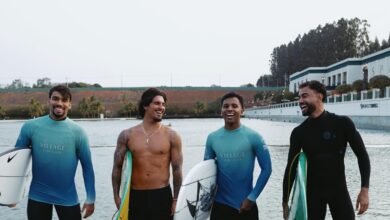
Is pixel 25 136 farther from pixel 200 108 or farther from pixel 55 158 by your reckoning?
pixel 200 108

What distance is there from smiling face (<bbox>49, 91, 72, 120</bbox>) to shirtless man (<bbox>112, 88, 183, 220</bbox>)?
2.13 ft

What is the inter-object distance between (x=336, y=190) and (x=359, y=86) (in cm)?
4957

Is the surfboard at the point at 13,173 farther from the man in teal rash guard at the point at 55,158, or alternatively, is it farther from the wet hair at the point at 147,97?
the wet hair at the point at 147,97

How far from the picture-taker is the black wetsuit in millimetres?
4473

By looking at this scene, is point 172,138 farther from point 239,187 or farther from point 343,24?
point 343,24

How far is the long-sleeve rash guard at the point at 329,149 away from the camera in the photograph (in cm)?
448

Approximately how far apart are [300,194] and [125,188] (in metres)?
1.69

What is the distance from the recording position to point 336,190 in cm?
450

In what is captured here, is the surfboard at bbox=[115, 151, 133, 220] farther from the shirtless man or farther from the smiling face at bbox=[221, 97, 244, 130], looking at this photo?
the smiling face at bbox=[221, 97, 244, 130]

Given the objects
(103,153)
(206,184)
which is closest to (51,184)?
(206,184)

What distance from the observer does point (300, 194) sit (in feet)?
14.1

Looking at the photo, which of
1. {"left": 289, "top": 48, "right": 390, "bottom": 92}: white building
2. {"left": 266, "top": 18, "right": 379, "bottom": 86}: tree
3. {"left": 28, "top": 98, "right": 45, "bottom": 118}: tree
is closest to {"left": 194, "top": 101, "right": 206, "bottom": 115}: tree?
{"left": 266, "top": 18, "right": 379, "bottom": 86}: tree

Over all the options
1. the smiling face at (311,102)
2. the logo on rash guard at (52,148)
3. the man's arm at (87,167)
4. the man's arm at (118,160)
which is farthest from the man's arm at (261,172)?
the logo on rash guard at (52,148)

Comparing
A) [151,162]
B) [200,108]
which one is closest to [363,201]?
[151,162]
